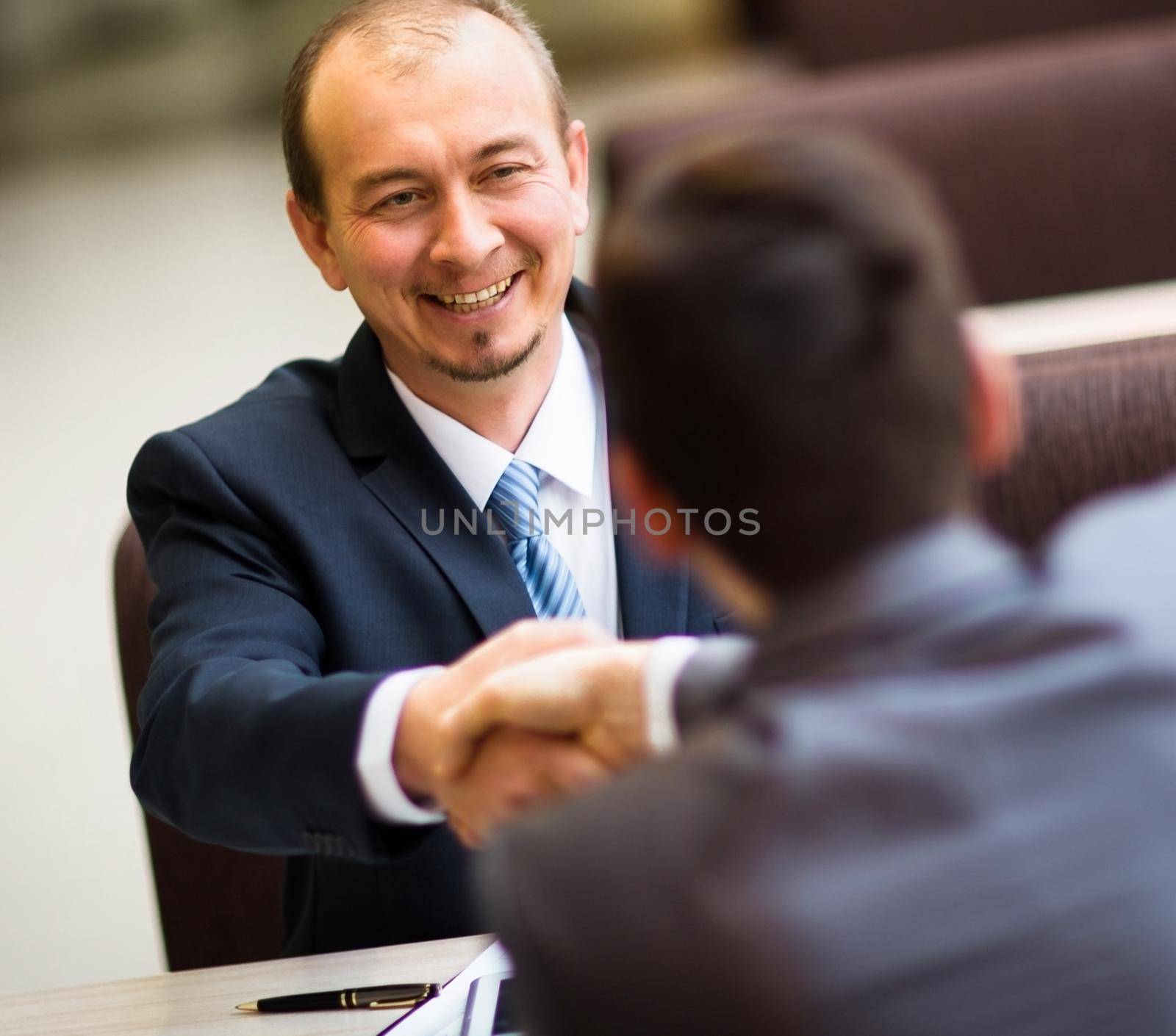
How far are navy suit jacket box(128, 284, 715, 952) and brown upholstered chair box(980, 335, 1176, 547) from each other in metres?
0.30

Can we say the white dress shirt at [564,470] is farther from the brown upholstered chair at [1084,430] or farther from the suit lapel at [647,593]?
the brown upholstered chair at [1084,430]

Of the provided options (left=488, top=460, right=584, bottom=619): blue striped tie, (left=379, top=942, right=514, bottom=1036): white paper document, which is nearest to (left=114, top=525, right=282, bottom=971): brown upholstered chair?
(left=488, top=460, right=584, bottom=619): blue striped tie

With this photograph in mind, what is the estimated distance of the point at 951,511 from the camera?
56 centimetres

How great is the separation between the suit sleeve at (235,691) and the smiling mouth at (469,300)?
0.26m

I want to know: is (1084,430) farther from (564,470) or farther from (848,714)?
(848,714)

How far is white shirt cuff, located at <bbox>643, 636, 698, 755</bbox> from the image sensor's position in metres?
0.79

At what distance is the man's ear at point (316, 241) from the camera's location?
1527 mm

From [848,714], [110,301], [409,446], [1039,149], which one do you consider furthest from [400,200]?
[110,301]

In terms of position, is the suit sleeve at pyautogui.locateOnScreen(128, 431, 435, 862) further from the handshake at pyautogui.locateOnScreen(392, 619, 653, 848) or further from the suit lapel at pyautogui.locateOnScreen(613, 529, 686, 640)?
the suit lapel at pyautogui.locateOnScreen(613, 529, 686, 640)

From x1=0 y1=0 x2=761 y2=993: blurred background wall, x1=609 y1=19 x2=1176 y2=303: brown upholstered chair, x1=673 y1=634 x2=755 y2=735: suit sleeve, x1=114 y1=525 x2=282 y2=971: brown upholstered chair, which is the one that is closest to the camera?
x1=673 y1=634 x2=755 y2=735: suit sleeve

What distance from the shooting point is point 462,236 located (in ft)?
4.61

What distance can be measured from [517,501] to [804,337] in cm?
95

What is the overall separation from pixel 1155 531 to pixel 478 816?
1.35ft

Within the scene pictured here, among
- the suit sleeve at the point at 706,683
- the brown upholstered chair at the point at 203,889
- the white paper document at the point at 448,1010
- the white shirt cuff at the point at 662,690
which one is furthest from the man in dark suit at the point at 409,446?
the suit sleeve at the point at 706,683
